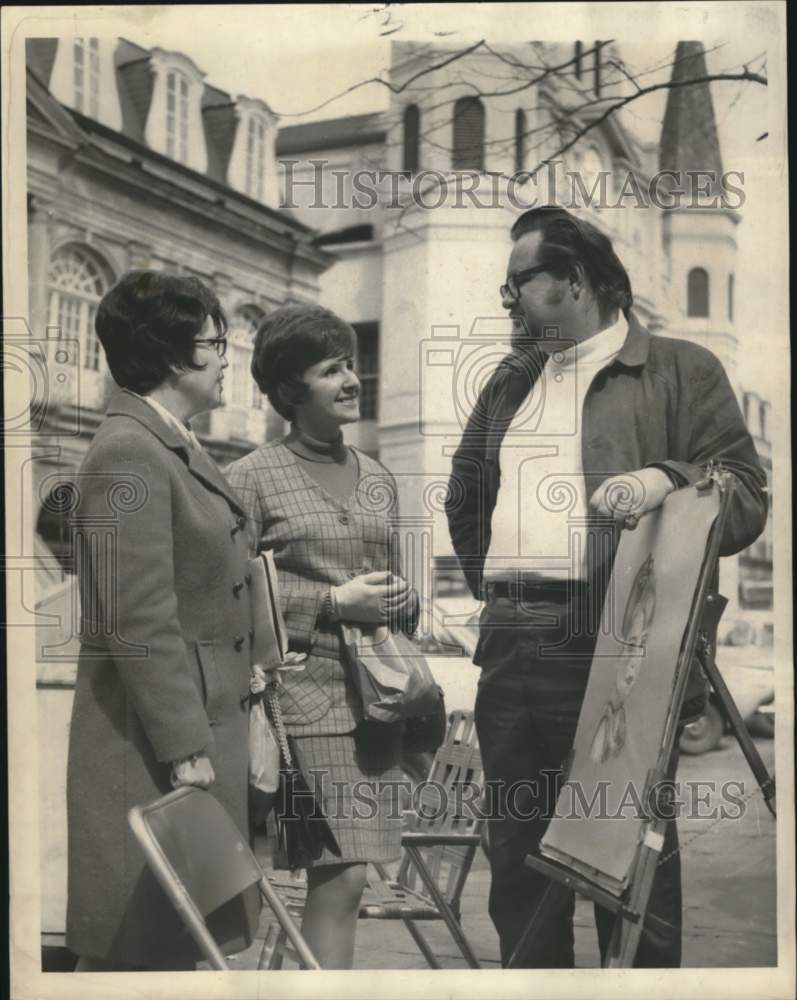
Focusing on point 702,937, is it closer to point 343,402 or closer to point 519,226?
point 343,402

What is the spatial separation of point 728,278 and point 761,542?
959mm

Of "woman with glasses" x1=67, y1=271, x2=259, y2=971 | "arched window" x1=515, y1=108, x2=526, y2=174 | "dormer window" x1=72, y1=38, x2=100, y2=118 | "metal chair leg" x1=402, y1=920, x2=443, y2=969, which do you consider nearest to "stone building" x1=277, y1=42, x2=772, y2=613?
"arched window" x1=515, y1=108, x2=526, y2=174

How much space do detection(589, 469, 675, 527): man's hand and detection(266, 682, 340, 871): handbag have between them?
1.30 m

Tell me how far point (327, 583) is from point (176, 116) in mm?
1778

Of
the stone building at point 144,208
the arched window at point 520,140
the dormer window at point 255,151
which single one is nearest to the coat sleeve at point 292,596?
the stone building at point 144,208

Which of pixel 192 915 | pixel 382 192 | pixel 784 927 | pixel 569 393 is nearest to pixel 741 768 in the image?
pixel 784 927

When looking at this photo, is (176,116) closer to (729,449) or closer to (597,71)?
(597,71)

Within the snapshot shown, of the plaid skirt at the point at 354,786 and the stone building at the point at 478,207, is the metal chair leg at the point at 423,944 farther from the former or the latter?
the stone building at the point at 478,207

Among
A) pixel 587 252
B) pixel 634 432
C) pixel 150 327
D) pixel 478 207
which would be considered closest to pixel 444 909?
pixel 634 432

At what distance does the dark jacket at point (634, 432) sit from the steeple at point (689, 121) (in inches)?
25.8

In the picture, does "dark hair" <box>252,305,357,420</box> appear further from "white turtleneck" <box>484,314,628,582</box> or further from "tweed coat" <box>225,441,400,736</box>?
"white turtleneck" <box>484,314,628,582</box>

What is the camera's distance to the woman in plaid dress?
173 inches

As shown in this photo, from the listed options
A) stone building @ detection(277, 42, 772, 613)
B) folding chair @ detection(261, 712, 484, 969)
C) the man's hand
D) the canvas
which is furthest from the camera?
stone building @ detection(277, 42, 772, 613)

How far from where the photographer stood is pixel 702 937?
4.67m
